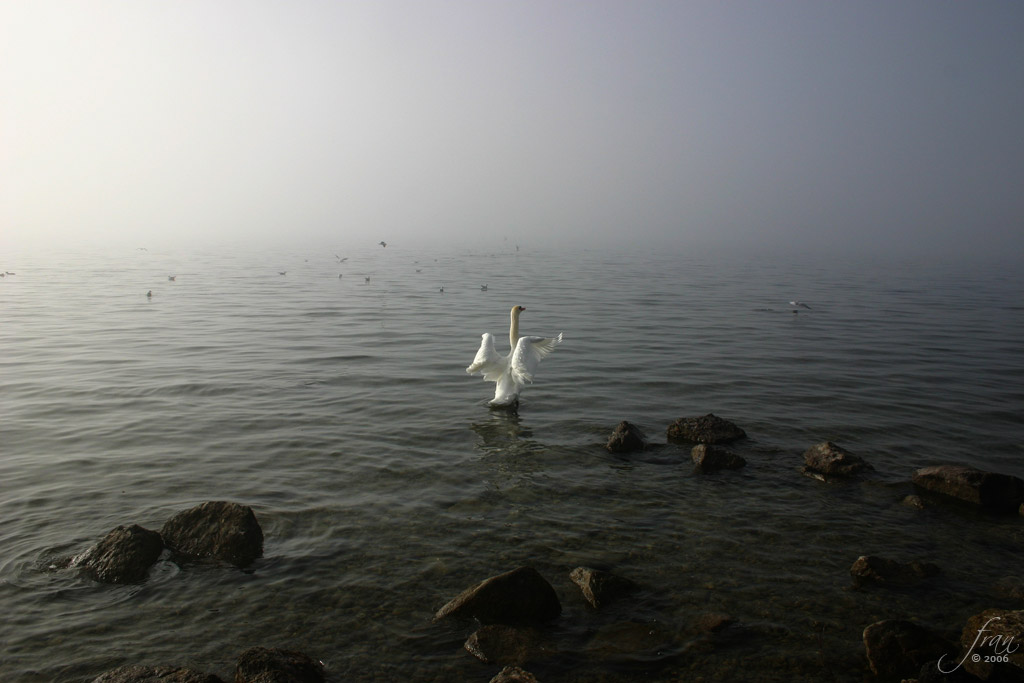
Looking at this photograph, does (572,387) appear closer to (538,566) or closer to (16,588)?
(538,566)

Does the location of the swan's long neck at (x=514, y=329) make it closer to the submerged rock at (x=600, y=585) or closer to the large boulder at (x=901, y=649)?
the submerged rock at (x=600, y=585)

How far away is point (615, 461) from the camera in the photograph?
38.2 feet

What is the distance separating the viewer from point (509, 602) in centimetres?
680

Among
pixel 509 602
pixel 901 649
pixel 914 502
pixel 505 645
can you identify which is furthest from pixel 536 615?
pixel 914 502

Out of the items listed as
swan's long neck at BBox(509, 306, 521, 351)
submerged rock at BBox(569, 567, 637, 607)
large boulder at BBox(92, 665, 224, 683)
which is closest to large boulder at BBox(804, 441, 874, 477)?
submerged rock at BBox(569, 567, 637, 607)

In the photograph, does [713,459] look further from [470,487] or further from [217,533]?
[217,533]

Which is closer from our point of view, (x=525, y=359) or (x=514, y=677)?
(x=514, y=677)

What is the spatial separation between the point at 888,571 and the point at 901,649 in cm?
187

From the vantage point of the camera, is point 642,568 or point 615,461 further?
point 615,461

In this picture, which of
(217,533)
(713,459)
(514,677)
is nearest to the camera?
(514,677)

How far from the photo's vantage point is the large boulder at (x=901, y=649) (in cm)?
593

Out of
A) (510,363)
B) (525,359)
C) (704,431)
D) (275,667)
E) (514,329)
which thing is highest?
(514,329)

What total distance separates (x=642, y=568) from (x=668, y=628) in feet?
4.03

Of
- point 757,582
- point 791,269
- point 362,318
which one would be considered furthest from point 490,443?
point 791,269
